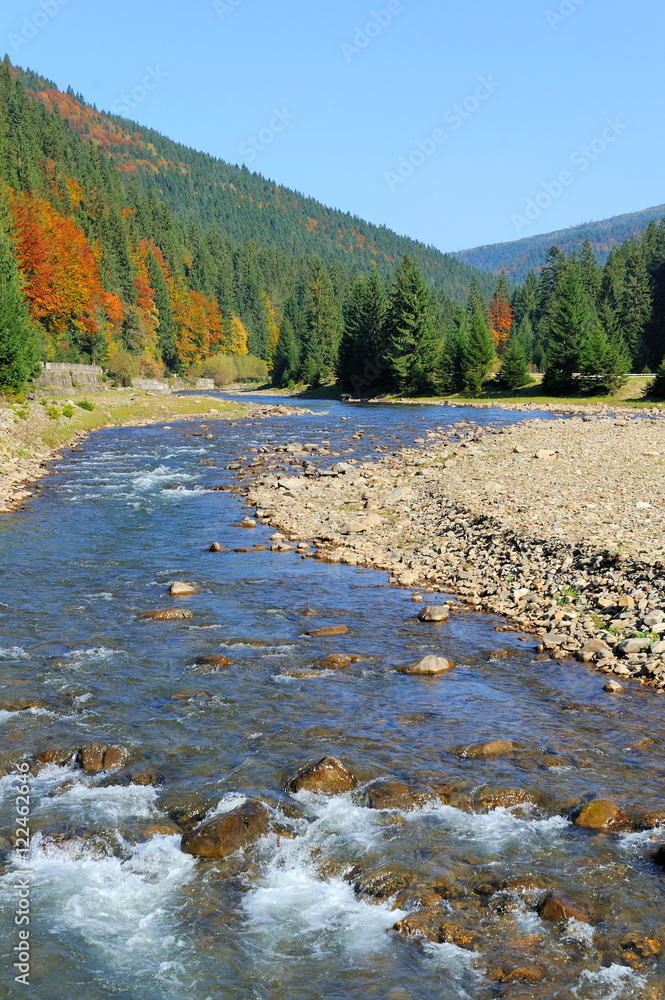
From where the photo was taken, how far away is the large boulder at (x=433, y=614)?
1495 cm

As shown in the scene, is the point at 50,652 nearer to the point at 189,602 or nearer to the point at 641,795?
the point at 189,602

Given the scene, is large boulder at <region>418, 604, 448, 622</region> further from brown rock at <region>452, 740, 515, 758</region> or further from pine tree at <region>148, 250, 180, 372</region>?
pine tree at <region>148, 250, 180, 372</region>

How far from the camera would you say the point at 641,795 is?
8.69 metres

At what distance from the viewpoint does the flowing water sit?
6344 mm

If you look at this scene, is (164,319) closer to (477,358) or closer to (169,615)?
(477,358)

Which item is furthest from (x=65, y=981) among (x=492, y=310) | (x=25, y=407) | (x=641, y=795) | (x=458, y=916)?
(x=492, y=310)

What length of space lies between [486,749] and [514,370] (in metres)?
81.1

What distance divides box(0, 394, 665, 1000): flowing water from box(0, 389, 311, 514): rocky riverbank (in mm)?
14385

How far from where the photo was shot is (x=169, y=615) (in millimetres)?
15000

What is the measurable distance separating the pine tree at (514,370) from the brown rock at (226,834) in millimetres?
82255

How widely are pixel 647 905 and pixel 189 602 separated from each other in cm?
1117

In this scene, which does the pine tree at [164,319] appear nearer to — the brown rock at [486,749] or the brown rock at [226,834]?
the brown rock at [486,749]

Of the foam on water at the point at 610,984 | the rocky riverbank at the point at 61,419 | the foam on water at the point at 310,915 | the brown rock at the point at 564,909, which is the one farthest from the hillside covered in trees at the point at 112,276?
the foam on water at the point at 610,984

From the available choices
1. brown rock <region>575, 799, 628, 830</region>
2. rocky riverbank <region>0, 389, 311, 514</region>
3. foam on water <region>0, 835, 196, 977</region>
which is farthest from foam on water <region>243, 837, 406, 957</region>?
rocky riverbank <region>0, 389, 311, 514</region>
